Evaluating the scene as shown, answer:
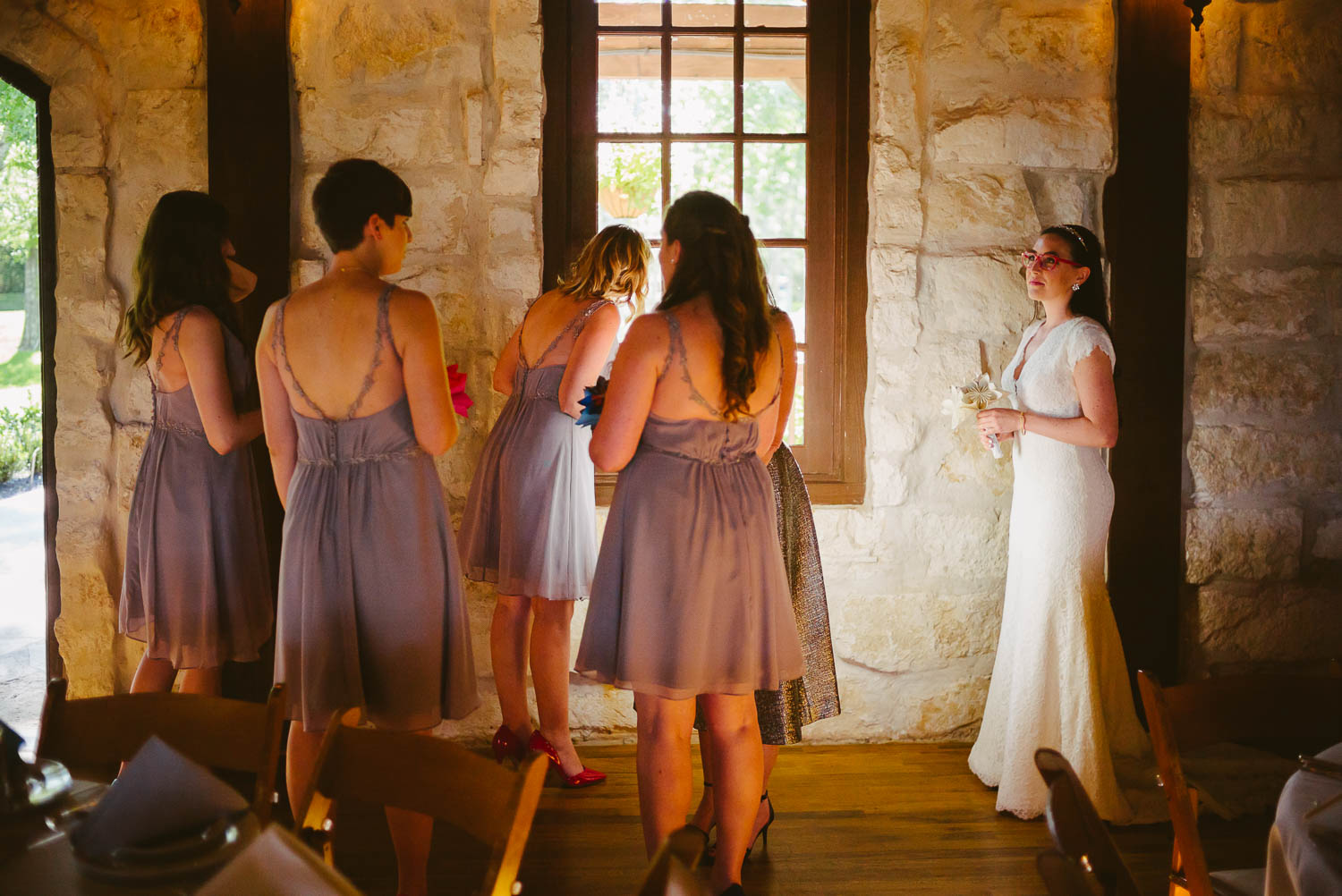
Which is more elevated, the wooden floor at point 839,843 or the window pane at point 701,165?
the window pane at point 701,165

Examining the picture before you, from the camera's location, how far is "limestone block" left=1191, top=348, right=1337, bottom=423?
3.53 m

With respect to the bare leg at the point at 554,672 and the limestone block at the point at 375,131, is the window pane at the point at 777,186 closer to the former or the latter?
the limestone block at the point at 375,131

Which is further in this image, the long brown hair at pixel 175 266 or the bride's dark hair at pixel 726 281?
the long brown hair at pixel 175 266

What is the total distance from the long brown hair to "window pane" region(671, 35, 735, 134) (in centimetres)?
167

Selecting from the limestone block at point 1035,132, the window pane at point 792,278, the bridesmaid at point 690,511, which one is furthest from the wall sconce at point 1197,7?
the bridesmaid at point 690,511

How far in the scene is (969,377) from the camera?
355cm

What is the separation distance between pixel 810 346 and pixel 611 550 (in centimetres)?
167

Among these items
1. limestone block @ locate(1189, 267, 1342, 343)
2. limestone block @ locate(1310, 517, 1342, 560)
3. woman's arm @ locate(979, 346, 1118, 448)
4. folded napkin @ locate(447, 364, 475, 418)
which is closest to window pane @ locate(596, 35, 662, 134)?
folded napkin @ locate(447, 364, 475, 418)

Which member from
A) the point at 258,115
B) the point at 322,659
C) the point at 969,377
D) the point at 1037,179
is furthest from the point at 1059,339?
the point at 258,115

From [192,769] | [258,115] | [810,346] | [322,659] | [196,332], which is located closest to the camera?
[192,769]

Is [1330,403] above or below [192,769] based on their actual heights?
above

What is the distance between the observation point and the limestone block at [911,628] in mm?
3588

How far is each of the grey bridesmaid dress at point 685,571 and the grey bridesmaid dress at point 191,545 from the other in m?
1.15

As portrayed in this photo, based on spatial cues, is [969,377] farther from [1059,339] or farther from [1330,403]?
[1330,403]
